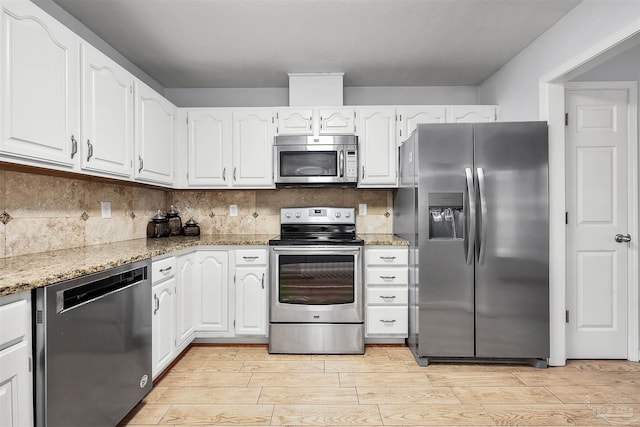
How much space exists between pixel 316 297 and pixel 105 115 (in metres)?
1.96

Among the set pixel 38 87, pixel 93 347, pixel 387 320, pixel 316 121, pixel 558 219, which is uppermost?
pixel 316 121

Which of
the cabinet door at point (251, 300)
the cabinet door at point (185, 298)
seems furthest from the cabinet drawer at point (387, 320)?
the cabinet door at point (185, 298)

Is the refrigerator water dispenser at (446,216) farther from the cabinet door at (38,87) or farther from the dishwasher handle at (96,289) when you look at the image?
the cabinet door at (38,87)

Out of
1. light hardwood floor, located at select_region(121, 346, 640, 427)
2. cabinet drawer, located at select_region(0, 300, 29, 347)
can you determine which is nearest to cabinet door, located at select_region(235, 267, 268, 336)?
light hardwood floor, located at select_region(121, 346, 640, 427)

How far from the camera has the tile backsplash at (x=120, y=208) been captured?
74.5 inches

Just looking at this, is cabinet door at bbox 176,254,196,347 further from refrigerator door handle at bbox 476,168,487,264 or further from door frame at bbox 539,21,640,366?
door frame at bbox 539,21,640,366

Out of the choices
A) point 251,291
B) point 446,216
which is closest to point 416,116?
point 446,216

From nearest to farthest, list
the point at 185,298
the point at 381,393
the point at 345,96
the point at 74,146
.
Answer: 1. the point at 74,146
2. the point at 381,393
3. the point at 185,298
4. the point at 345,96

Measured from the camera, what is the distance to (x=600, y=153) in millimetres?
2607

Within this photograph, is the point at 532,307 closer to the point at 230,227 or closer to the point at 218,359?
the point at 218,359

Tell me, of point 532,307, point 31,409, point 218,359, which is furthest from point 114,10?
point 532,307

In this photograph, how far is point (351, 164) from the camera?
3139mm

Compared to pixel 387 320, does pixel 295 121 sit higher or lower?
higher

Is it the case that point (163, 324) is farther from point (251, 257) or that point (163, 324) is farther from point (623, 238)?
point (623, 238)
